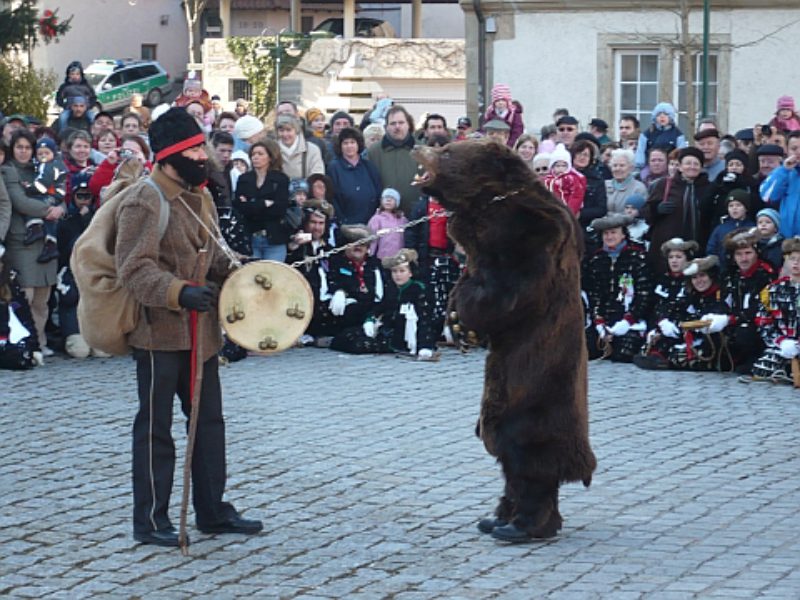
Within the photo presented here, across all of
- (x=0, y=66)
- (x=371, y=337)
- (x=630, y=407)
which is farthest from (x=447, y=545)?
(x=0, y=66)

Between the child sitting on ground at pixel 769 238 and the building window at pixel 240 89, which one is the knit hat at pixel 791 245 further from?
the building window at pixel 240 89

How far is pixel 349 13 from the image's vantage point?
52625 millimetres

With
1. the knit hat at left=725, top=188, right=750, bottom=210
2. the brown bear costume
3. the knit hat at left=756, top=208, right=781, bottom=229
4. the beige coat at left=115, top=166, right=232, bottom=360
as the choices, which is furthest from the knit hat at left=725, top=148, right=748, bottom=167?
the beige coat at left=115, top=166, right=232, bottom=360

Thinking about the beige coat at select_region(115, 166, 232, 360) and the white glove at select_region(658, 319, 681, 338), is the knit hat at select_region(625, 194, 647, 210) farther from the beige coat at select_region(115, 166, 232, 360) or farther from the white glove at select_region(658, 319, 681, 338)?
the beige coat at select_region(115, 166, 232, 360)

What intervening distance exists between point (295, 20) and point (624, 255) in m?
40.5

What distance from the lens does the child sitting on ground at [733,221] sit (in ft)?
42.1

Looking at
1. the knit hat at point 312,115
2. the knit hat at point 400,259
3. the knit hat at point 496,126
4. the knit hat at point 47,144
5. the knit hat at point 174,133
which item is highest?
the knit hat at point 174,133

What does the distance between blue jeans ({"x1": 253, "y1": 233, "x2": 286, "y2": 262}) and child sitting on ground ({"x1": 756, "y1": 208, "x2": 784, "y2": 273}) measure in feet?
12.8

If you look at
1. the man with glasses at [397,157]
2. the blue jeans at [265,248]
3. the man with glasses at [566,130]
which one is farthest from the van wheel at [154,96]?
the blue jeans at [265,248]

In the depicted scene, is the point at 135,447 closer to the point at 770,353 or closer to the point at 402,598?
the point at 402,598

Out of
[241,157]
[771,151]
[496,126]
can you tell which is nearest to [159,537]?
[241,157]

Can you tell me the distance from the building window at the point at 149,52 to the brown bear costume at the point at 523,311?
50799mm

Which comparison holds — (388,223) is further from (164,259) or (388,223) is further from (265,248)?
(164,259)

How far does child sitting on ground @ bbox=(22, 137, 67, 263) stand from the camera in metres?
13.1
